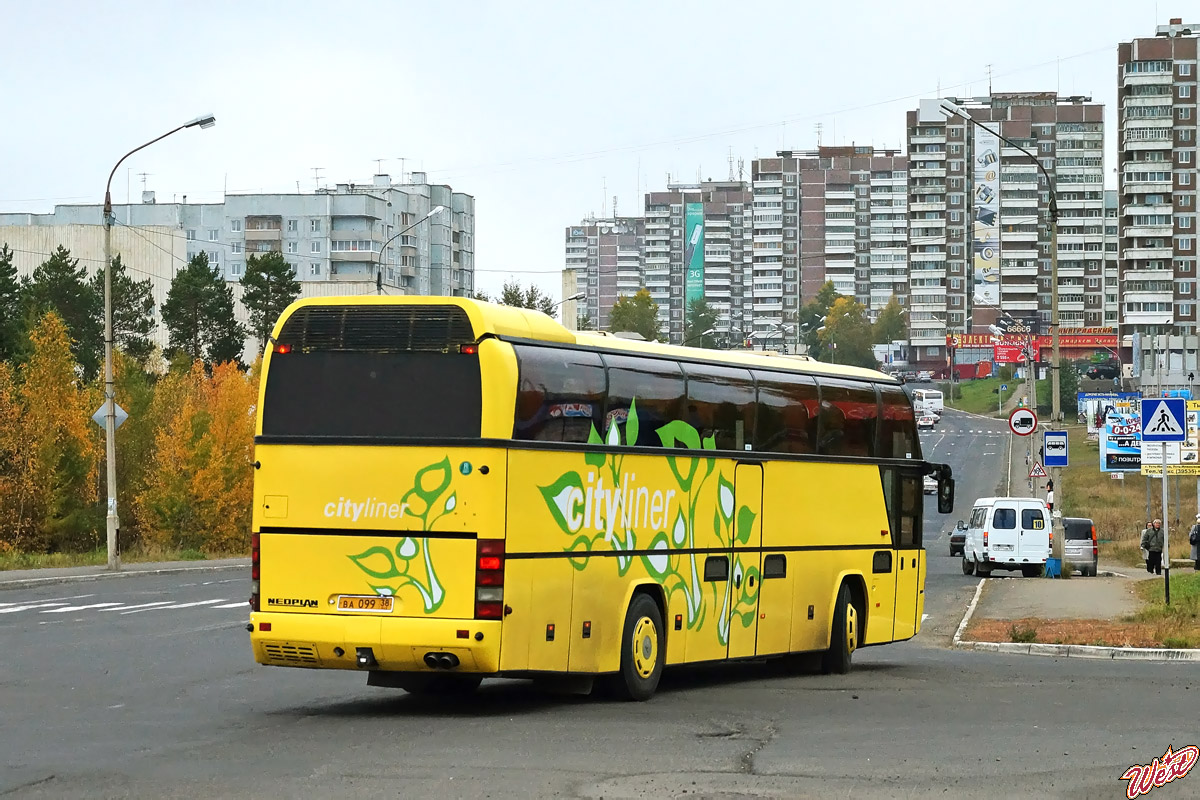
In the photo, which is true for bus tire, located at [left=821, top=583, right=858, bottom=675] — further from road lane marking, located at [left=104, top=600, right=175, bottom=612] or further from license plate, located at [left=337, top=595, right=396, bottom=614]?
road lane marking, located at [left=104, top=600, right=175, bottom=612]

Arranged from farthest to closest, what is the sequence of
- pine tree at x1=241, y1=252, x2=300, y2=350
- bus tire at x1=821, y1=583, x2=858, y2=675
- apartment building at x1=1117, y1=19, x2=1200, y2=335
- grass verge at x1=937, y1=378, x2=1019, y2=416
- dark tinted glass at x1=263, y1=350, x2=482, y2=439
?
grass verge at x1=937, y1=378, x2=1019, y2=416
apartment building at x1=1117, y1=19, x2=1200, y2=335
pine tree at x1=241, y1=252, x2=300, y2=350
bus tire at x1=821, y1=583, x2=858, y2=675
dark tinted glass at x1=263, y1=350, x2=482, y2=439

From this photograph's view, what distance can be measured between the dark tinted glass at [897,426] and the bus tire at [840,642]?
74.8 inches

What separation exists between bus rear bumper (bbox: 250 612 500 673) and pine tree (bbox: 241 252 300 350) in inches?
3390

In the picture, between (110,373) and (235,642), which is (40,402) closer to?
(110,373)

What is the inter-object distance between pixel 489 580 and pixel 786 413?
5564mm

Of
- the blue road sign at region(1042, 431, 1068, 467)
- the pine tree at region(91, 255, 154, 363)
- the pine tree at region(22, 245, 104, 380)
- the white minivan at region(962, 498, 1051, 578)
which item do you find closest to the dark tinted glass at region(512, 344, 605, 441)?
the blue road sign at region(1042, 431, 1068, 467)

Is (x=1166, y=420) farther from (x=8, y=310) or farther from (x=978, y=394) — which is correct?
(x=978, y=394)

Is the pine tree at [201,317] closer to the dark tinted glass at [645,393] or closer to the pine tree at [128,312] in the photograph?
the pine tree at [128,312]

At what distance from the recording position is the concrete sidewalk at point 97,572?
38.6 m

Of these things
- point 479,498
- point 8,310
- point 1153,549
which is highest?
point 8,310

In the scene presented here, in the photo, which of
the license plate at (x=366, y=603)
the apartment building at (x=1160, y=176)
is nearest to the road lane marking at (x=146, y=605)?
the license plate at (x=366, y=603)

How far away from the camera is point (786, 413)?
1805 cm

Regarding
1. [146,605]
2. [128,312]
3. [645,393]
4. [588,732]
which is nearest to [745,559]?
[645,393]

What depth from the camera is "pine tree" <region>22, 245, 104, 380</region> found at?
295 feet
